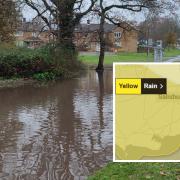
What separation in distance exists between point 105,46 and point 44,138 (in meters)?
31.6

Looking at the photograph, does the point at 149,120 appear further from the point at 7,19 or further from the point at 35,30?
the point at 35,30

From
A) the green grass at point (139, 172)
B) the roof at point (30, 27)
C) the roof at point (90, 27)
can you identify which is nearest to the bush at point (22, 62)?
the roof at point (30, 27)

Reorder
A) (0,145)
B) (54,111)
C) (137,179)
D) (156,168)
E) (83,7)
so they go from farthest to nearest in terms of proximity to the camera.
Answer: (83,7), (54,111), (0,145), (156,168), (137,179)

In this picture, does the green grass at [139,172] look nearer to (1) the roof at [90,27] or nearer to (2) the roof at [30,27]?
(2) the roof at [30,27]

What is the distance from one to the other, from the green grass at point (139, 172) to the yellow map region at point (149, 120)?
54.6 inches

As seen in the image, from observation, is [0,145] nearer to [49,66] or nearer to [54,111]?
[54,111]

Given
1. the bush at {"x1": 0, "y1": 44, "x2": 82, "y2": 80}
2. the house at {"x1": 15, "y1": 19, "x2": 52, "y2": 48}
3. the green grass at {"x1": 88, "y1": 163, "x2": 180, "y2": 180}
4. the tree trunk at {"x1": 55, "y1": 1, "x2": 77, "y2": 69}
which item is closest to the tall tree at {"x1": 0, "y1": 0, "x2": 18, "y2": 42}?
the house at {"x1": 15, "y1": 19, "x2": 52, "y2": 48}

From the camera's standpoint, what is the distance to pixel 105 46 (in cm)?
4222

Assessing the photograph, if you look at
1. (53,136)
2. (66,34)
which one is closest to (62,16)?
(66,34)

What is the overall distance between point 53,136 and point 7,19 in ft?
80.7

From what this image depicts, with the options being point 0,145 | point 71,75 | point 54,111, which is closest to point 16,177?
point 0,145

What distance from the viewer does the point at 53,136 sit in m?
11.3

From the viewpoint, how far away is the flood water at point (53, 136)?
8141 mm

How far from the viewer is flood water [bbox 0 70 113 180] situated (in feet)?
26.7
